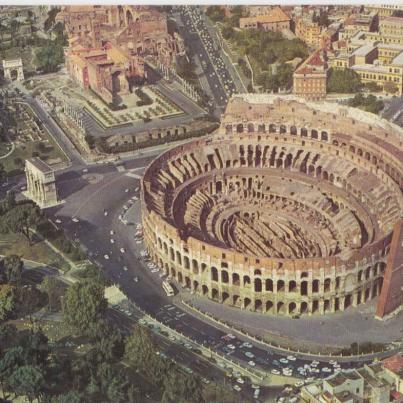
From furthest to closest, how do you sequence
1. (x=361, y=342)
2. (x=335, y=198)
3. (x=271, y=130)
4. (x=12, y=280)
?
(x=271, y=130)
(x=335, y=198)
(x=12, y=280)
(x=361, y=342)

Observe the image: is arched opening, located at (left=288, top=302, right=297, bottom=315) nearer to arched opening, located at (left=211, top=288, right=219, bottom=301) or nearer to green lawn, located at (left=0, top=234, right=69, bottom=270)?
arched opening, located at (left=211, top=288, right=219, bottom=301)

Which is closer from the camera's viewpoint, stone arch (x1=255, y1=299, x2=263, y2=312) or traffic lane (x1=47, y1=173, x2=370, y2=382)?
traffic lane (x1=47, y1=173, x2=370, y2=382)

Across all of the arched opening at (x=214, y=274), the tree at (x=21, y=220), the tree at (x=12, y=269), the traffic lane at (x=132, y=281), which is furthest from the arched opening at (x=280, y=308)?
the tree at (x=21, y=220)

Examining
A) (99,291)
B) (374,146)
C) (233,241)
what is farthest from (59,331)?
(374,146)

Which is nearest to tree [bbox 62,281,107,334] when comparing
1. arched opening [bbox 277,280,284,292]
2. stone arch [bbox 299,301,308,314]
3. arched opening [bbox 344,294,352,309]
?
arched opening [bbox 277,280,284,292]

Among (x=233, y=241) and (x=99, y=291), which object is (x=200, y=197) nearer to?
(x=233, y=241)

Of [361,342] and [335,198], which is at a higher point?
[335,198]

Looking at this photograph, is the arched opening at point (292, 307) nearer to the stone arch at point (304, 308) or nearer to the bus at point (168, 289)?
the stone arch at point (304, 308)
